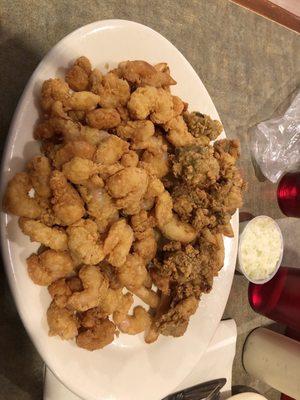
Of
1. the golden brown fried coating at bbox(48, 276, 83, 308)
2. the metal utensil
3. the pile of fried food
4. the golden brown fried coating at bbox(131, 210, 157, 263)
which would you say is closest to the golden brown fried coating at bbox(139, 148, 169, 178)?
the pile of fried food

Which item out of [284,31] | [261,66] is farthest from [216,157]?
[284,31]

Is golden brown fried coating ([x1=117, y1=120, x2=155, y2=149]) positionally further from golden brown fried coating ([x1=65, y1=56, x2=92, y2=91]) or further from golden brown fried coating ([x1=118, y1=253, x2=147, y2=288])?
golden brown fried coating ([x1=118, y1=253, x2=147, y2=288])

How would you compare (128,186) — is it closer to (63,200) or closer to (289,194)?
(63,200)

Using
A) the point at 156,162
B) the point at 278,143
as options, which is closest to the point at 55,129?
the point at 156,162

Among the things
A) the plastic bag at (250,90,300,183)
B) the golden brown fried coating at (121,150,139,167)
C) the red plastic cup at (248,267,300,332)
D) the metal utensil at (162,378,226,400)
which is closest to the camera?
the golden brown fried coating at (121,150,139,167)

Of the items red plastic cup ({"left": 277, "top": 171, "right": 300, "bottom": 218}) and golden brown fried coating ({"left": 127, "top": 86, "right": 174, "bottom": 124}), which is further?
red plastic cup ({"left": 277, "top": 171, "right": 300, "bottom": 218})

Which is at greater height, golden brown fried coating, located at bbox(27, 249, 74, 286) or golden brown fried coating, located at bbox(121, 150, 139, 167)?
golden brown fried coating, located at bbox(121, 150, 139, 167)

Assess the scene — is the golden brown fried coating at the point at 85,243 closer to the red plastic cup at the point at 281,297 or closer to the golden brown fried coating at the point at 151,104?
the golden brown fried coating at the point at 151,104
